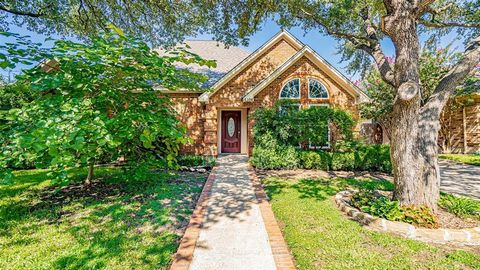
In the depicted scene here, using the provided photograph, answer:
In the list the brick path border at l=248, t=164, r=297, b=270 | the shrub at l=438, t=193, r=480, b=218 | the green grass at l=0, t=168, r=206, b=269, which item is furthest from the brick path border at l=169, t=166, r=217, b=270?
the shrub at l=438, t=193, r=480, b=218

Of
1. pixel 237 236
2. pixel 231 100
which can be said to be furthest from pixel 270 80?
pixel 237 236

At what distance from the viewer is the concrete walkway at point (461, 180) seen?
21.6ft

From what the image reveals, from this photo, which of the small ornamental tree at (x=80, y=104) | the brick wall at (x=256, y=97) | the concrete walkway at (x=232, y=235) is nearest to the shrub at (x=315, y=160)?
the brick wall at (x=256, y=97)

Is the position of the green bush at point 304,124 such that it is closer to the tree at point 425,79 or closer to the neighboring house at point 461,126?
the tree at point 425,79

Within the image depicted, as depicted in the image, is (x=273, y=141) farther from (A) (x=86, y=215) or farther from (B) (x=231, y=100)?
(A) (x=86, y=215)

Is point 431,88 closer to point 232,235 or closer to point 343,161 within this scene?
point 343,161

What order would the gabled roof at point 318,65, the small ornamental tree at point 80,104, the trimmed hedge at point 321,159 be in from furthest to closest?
the gabled roof at point 318,65 → the trimmed hedge at point 321,159 → the small ornamental tree at point 80,104

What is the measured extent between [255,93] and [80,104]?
814cm

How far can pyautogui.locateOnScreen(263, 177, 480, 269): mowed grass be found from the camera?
2951mm

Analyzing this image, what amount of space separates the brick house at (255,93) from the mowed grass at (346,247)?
271 inches

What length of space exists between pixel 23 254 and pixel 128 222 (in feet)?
4.75

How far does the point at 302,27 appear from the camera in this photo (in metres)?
9.36

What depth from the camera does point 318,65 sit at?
447 inches

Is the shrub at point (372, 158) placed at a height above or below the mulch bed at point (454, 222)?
above
